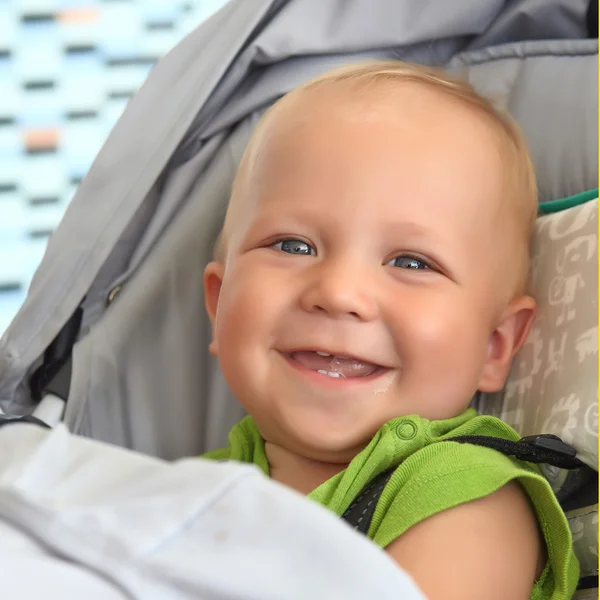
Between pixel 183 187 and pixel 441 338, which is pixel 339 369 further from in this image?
pixel 183 187

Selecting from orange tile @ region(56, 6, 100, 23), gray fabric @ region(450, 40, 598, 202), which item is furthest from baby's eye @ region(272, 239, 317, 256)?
orange tile @ region(56, 6, 100, 23)

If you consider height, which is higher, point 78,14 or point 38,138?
point 78,14

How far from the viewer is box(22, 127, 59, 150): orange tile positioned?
7.09ft

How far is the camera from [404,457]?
2.73ft

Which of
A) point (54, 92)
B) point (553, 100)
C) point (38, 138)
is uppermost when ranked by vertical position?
point (553, 100)

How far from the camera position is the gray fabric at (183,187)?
1.12 meters

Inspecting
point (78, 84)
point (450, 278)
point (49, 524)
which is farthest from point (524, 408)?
point (78, 84)

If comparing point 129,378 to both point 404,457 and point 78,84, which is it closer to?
point 404,457

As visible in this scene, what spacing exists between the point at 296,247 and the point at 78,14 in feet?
4.92

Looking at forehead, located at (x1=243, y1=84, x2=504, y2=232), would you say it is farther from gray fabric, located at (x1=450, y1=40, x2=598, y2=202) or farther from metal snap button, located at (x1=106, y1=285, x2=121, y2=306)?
metal snap button, located at (x1=106, y1=285, x2=121, y2=306)

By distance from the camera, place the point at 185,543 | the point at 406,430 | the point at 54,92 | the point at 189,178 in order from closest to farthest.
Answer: the point at 185,543, the point at 406,430, the point at 189,178, the point at 54,92

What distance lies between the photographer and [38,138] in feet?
7.10

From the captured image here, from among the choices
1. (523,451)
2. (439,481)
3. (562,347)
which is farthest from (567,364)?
(439,481)

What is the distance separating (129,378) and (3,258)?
1148 millimetres
